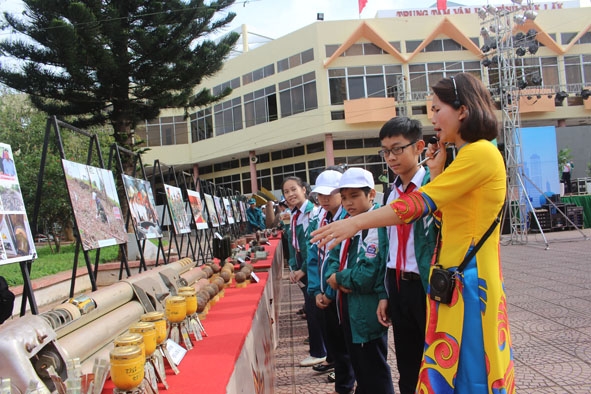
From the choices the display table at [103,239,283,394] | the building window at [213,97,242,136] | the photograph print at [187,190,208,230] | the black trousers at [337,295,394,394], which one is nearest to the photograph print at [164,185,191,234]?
the photograph print at [187,190,208,230]

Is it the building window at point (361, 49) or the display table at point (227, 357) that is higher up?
the building window at point (361, 49)

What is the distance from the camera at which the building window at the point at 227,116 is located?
95.4 ft

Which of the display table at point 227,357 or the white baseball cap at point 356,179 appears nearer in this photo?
the display table at point 227,357

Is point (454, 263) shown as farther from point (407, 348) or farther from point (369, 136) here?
point (369, 136)

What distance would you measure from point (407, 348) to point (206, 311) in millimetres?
1096

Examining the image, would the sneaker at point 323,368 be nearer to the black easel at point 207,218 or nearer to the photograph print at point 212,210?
the black easel at point 207,218

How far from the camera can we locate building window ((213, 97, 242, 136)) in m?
29.1

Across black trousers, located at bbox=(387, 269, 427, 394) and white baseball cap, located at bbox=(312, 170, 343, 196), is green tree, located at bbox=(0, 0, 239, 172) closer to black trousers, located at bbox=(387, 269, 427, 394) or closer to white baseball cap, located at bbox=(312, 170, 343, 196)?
white baseball cap, located at bbox=(312, 170, 343, 196)

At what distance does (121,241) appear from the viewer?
13.3 feet

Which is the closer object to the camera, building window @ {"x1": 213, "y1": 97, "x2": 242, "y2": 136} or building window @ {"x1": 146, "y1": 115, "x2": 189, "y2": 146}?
building window @ {"x1": 213, "y1": 97, "x2": 242, "y2": 136}

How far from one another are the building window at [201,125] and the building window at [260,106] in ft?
10.5

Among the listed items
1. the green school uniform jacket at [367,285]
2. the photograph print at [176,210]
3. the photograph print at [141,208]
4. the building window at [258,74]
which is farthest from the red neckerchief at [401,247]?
the building window at [258,74]

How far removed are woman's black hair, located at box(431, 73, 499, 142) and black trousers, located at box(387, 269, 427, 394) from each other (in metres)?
0.75

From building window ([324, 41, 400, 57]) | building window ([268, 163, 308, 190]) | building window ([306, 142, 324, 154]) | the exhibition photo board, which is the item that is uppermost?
building window ([324, 41, 400, 57])
